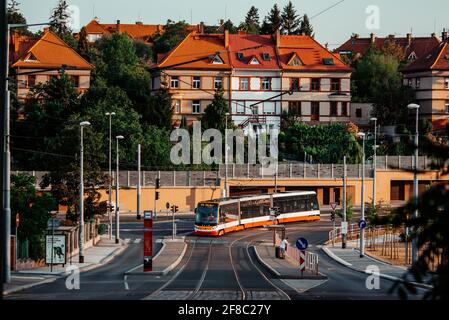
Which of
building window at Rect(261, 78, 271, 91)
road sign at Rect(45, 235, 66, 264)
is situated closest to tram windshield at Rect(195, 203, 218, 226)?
road sign at Rect(45, 235, 66, 264)

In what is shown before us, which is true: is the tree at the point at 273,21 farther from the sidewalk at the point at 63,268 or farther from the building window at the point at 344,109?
the sidewalk at the point at 63,268

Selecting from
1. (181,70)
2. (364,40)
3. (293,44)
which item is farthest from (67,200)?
(364,40)

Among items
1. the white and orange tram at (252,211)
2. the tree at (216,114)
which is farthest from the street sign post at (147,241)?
the tree at (216,114)

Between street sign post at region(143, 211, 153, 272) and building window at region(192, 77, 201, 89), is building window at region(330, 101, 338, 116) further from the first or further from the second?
street sign post at region(143, 211, 153, 272)

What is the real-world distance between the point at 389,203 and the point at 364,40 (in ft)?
240

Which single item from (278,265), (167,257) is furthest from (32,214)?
(278,265)

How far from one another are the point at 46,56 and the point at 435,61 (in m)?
40.3

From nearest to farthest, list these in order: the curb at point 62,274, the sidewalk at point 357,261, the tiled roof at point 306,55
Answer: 1. the curb at point 62,274
2. the sidewalk at point 357,261
3. the tiled roof at point 306,55

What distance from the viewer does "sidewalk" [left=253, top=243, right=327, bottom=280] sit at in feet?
151

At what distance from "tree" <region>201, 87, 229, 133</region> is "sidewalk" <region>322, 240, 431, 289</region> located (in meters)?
31.3

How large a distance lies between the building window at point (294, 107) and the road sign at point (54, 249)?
218 ft

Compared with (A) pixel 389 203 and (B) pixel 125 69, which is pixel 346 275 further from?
(B) pixel 125 69

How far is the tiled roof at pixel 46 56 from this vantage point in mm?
106812

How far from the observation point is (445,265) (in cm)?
1620
